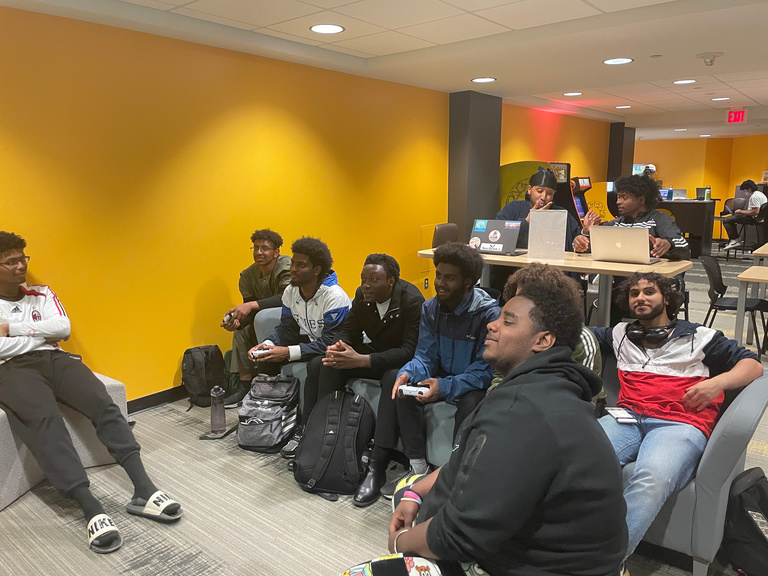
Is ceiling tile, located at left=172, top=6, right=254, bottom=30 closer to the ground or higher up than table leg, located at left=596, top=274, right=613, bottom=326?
higher up

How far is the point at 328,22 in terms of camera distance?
3.75m

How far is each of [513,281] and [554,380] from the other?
94 centimetres

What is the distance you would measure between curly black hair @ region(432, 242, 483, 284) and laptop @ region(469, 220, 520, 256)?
1512 mm

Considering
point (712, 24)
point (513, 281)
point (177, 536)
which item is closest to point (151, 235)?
point (177, 536)

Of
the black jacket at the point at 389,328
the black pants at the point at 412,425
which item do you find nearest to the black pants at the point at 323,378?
the black jacket at the point at 389,328

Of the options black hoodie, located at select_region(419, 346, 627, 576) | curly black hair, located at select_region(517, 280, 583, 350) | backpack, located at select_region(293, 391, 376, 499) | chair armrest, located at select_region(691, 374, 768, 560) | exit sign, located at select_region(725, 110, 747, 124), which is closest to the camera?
black hoodie, located at select_region(419, 346, 627, 576)

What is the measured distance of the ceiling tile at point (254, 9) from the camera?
3330 mm

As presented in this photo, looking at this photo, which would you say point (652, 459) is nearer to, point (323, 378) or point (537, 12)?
point (323, 378)

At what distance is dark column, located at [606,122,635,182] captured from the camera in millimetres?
10164

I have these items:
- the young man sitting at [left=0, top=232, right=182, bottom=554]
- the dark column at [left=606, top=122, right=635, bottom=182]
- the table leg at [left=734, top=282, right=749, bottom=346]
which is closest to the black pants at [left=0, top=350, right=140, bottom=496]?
the young man sitting at [left=0, top=232, right=182, bottom=554]

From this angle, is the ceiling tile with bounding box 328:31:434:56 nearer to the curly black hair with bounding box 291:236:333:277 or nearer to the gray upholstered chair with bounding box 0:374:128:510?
the curly black hair with bounding box 291:236:333:277

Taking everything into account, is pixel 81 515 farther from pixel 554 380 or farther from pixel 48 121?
pixel 554 380

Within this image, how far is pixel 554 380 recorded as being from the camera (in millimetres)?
1219

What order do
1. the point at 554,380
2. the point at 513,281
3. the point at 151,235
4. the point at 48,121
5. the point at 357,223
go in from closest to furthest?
the point at 554,380
the point at 513,281
the point at 48,121
the point at 151,235
the point at 357,223
